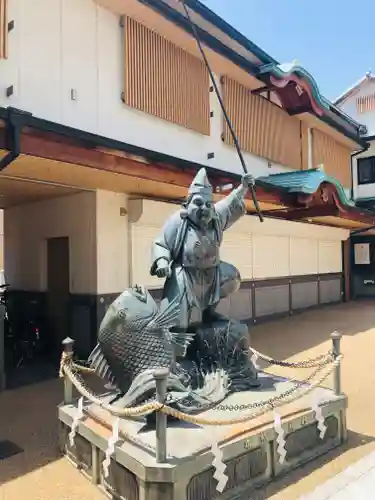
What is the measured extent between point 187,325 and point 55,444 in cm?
191

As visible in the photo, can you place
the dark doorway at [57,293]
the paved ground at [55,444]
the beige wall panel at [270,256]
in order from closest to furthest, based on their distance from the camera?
the paved ground at [55,444] < the dark doorway at [57,293] < the beige wall panel at [270,256]

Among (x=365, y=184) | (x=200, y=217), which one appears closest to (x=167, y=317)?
(x=200, y=217)

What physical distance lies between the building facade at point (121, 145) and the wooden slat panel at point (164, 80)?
0.03 metres

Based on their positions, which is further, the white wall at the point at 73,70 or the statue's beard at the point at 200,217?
the white wall at the point at 73,70

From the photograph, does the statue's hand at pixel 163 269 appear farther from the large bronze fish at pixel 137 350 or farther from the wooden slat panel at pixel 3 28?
the wooden slat panel at pixel 3 28

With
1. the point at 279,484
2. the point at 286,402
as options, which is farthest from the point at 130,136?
the point at 279,484

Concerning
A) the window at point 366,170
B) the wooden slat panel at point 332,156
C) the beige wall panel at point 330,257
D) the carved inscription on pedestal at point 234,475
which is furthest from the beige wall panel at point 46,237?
the window at point 366,170

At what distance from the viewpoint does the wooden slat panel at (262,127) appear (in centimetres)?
1098

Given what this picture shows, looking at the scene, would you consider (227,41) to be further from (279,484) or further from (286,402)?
(279,484)

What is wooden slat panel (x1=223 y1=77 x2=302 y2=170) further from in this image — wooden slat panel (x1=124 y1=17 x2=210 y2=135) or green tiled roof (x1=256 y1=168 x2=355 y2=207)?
green tiled roof (x1=256 y1=168 x2=355 y2=207)

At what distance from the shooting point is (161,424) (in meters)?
3.14

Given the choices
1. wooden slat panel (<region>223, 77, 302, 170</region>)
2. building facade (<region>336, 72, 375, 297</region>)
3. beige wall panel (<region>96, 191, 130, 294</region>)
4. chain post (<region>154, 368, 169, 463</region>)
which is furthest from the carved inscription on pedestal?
building facade (<region>336, 72, 375, 297</region>)

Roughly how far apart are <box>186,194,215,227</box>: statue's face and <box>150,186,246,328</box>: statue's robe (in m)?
0.07

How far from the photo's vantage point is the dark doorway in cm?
886
